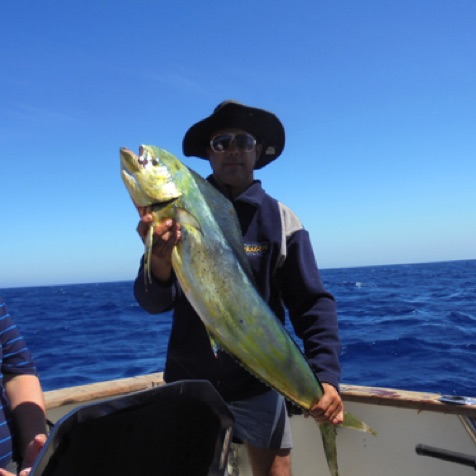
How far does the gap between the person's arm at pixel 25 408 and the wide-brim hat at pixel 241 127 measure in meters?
1.52

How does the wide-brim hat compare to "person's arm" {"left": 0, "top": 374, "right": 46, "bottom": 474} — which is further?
the wide-brim hat

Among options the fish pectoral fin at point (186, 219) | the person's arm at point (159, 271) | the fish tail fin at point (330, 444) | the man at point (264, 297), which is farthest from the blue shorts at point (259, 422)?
the fish pectoral fin at point (186, 219)

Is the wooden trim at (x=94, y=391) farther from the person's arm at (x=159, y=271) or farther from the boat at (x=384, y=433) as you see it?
the person's arm at (x=159, y=271)

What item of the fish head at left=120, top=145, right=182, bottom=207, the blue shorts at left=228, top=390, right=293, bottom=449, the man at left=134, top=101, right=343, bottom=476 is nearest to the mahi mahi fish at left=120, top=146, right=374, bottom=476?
the fish head at left=120, top=145, right=182, bottom=207

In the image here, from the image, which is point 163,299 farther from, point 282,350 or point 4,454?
point 4,454

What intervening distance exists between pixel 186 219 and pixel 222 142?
0.74m

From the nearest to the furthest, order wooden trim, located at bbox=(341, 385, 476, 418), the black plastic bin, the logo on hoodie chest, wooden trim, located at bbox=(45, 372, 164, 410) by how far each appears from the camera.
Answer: the black plastic bin < the logo on hoodie chest < wooden trim, located at bbox=(341, 385, 476, 418) < wooden trim, located at bbox=(45, 372, 164, 410)

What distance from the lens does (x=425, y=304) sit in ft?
69.1

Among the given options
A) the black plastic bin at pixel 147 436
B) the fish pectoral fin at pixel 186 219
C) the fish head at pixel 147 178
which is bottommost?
the black plastic bin at pixel 147 436

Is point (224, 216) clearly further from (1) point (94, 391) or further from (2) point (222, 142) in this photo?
(1) point (94, 391)

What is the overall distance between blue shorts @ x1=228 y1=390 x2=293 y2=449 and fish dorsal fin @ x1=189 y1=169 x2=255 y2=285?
31.4 inches

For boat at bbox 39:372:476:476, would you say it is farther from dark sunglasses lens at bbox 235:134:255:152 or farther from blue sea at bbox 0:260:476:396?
blue sea at bbox 0:260:476:396

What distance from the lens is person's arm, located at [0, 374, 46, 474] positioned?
2098 millimetres

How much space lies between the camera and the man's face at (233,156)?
267 centimetres
